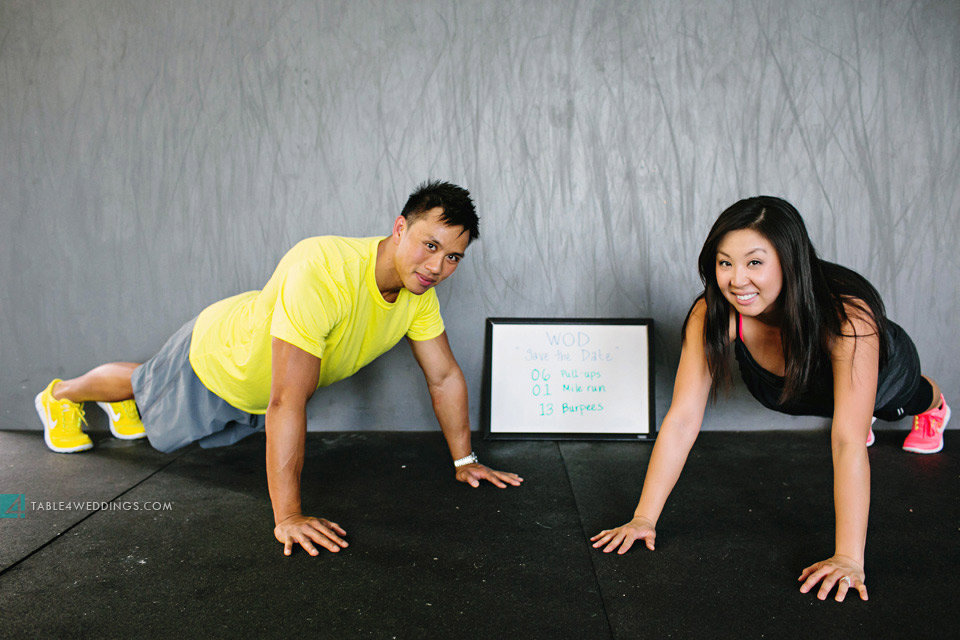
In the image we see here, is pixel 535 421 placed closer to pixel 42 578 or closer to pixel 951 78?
pixel 42 578

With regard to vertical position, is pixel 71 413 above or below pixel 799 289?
below

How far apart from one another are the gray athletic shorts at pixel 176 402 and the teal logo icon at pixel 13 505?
362mm

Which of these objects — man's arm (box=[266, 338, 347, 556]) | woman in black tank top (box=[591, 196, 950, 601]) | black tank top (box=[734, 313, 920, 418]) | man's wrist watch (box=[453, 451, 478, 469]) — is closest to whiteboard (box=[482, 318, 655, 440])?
man's wrist watch (box=[453, 451, 478, 469])

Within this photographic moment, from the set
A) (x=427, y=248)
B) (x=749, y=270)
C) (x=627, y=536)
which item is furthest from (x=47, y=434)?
(x=749, y=270)

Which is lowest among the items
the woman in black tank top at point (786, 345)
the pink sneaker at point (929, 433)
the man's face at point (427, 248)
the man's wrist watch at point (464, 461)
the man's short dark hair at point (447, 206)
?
the pink sneaker at point (929, 433)

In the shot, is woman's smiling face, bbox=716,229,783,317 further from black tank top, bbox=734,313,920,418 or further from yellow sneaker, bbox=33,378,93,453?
yellow sneaker, bbox=33,378,93,453

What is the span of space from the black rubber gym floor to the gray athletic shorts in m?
0.10

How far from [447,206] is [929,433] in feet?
5.77

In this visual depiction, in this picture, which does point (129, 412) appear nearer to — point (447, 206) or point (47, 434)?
point (47, 434)

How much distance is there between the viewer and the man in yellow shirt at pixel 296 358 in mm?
1431

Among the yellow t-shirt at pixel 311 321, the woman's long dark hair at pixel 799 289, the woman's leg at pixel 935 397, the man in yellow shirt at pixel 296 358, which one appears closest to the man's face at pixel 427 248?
the man in yellow shirt at pixel 296 358

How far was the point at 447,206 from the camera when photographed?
58.2 inches

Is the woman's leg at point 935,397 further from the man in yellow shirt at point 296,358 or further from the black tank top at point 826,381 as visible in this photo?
the man in yellow shirt at point 296,358

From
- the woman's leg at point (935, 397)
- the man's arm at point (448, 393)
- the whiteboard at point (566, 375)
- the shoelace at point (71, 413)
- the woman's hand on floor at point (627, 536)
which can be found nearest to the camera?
the woman's hand on floor at point (627, 536)
